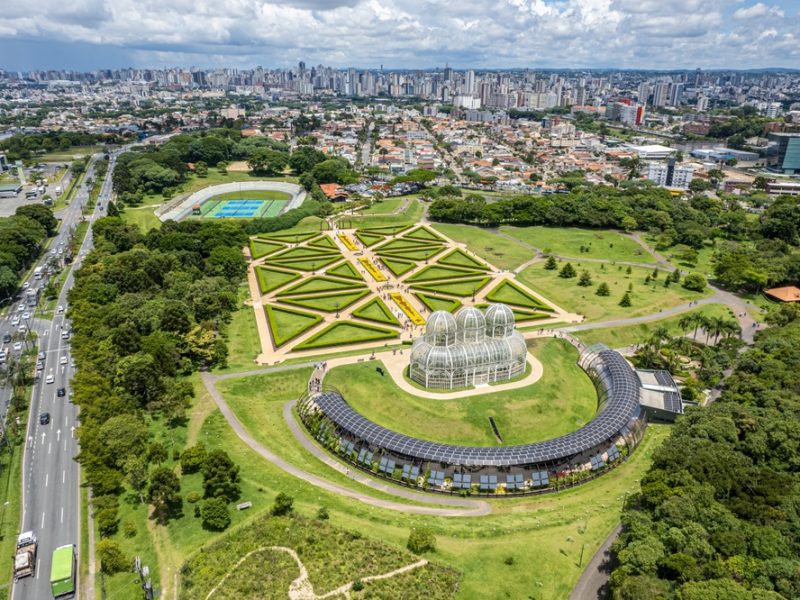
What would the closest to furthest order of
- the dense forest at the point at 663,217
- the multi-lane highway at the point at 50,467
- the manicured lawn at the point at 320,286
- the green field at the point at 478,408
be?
1. the multi-lane highway at the point at 50,467
2. the green field at the point at 478,408
3. the manicured lawn at the point at 320,286
4. the dense forest at the point at 663,217

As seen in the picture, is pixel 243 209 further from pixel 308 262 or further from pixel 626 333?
pixel 626 333

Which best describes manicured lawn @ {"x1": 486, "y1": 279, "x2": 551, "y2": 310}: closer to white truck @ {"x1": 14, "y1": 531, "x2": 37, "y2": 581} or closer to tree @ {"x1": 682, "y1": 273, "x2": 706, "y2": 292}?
tree @ {"x1": 682, "y1": 273, "x2": 706, "y2": 292}

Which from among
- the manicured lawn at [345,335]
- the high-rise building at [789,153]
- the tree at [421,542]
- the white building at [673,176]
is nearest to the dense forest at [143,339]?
the manicured lawn at [345,335]

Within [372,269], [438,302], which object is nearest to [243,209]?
[372,269]

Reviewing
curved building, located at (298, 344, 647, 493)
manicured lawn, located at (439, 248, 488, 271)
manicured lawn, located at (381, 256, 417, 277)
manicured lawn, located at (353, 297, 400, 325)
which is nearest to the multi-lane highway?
curved building, located at (298, 344, 647, 493)

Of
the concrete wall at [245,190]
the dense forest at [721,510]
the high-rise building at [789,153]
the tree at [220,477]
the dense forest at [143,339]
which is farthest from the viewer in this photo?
the high-rise building at [789,153]

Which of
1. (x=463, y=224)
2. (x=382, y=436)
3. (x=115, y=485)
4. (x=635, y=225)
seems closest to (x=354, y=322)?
(x=382, y=436)

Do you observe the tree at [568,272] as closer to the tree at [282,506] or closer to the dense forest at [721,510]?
the dense forest at [721,510]
